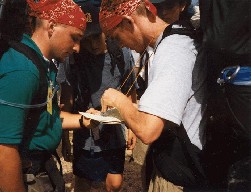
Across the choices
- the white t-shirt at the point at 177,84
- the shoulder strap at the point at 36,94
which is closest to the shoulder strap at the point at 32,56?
the shoulder strap at the point at 36,94

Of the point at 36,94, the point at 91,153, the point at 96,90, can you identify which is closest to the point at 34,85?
the point at 36,94

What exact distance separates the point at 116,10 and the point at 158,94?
868mm

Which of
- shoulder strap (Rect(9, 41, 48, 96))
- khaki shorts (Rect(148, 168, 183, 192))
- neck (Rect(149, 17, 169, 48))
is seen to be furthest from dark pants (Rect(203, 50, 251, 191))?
shoulder strap (Rect(9, 41, 48, 96))

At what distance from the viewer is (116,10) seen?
94.5 inches

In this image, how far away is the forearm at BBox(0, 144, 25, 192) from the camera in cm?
208

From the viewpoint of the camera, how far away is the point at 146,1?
91.9 inches

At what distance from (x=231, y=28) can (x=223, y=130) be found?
66 cm

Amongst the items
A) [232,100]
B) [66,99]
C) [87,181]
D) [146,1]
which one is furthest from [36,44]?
[87,181]

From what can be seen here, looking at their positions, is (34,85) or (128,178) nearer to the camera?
(34,85)

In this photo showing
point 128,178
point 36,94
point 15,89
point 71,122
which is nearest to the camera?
point 15,89

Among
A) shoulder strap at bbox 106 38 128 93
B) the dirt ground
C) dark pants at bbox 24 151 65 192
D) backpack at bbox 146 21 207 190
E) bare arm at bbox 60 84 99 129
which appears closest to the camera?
backpack at bbox 146 21 207 190

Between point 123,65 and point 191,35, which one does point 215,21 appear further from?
point 123,65

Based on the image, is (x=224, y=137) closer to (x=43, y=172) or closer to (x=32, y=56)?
(x=32, y=56)

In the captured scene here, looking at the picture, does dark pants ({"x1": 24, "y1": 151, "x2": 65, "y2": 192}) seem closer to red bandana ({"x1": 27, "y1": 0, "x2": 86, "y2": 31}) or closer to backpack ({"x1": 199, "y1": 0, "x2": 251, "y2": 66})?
red bandana ({"x1": 27, "y1": 0, "x2": 86, "y2": 31})
